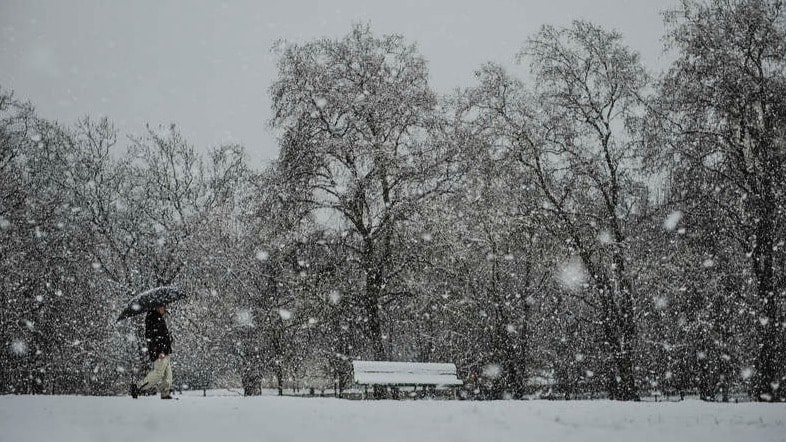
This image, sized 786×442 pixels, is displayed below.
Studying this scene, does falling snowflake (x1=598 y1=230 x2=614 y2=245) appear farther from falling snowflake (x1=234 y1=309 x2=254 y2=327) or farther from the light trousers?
the light trousers

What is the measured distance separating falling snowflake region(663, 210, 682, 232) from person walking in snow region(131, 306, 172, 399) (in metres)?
11.8

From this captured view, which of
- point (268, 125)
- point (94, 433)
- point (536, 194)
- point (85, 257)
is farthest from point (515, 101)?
point (85, 257)

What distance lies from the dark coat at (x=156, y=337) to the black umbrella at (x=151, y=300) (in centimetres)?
16

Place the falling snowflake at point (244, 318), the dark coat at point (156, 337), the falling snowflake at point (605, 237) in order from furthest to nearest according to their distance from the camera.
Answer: the falling snowflake at point (244, 318) → the falling snowflake at point (605, 237) → the dark coat at point (156, 337)

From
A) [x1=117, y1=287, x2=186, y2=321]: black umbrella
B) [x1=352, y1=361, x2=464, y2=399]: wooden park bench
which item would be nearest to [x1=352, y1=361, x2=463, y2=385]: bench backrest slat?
[x1=352, y1=361, x2=464, y2=399]: wooden park bench

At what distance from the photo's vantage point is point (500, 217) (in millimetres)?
15781

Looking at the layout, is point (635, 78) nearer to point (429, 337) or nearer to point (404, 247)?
point (404, 247)

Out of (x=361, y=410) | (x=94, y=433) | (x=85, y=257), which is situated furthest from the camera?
(x=85, y=257)

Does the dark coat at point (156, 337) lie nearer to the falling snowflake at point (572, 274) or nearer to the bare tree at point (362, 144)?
the bare tree at point (362, 144)

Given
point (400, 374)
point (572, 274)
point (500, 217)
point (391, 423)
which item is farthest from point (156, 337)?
point (572, 274)

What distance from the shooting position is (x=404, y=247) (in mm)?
15461

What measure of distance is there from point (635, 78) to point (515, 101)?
304 centimetres

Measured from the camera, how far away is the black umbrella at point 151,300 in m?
10.5

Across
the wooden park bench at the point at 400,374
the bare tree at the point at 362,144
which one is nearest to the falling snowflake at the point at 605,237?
the bare tree at the point at 362,144
